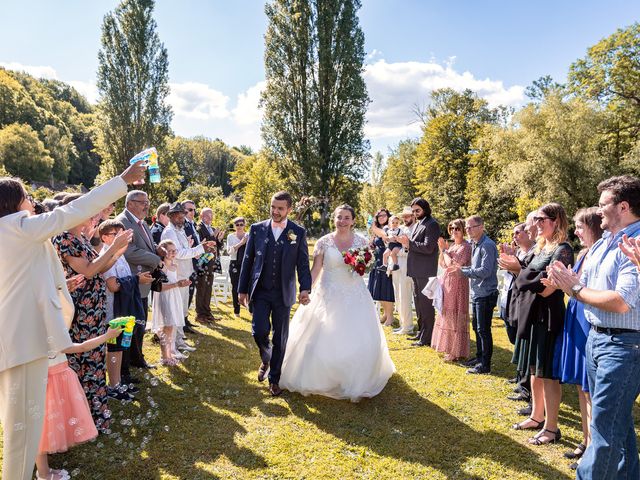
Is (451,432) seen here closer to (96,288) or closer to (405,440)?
(405,440)

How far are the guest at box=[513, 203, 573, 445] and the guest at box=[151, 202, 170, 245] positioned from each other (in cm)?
594

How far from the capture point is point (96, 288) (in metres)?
4.20

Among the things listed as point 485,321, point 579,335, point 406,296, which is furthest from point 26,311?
point 406,296

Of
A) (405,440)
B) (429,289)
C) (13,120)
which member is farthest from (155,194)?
(13,120)

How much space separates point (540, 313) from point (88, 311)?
4.55m

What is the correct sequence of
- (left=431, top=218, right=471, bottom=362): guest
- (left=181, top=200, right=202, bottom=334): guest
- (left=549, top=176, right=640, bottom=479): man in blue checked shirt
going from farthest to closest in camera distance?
(left=181, top=200, right=202, bottom=334): guest → (left=431, top=218, right=471, bottom=362): guest → (left=549, top=176, right=640, bottom=479): man in blue checked shirt

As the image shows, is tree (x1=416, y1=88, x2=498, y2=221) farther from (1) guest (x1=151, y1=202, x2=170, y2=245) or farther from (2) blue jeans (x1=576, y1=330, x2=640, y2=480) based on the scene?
(2) blue jeans (x1=576, y1=330, x2=640, y2=480)

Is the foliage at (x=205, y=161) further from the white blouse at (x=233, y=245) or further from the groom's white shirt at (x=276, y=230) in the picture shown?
the groom's white shirt at (x=276, y=230)

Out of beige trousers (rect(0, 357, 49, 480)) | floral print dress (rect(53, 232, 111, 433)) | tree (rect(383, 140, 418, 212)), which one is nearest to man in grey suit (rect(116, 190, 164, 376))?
floral print dress (rect(53, 232, 111, 433))

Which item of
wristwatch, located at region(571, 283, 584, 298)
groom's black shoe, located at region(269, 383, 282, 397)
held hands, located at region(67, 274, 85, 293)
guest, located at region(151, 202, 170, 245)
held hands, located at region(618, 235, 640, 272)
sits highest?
guest, located at region(151, 202, 170, 245)

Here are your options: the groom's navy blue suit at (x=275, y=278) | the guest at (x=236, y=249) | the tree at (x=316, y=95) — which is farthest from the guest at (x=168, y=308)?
the tree at (x=316, y=95)

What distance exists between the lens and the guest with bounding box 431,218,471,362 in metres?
7.09

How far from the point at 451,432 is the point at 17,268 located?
4.45m

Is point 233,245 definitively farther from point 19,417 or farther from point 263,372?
point 19,417
